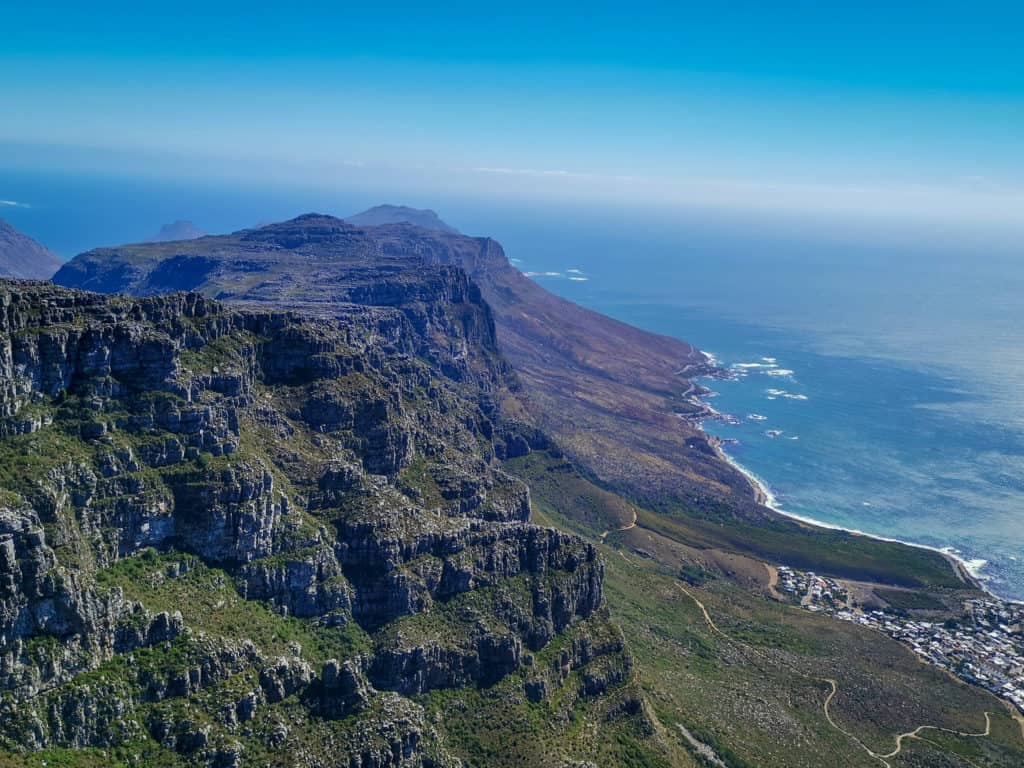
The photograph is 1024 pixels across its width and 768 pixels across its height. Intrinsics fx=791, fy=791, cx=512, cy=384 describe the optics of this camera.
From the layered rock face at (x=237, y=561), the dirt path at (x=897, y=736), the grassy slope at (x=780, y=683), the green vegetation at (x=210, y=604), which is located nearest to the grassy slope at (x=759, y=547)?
the grassy slope at (x=780, y=683)

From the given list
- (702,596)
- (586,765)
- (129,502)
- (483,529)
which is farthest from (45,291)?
(702,596)

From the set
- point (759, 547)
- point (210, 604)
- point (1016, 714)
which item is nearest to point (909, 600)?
point (759, 547)

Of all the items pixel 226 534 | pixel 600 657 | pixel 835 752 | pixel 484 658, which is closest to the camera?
pixel 226 534

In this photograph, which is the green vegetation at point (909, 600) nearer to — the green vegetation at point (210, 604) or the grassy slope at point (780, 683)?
the grassy slope at point (780, 683)

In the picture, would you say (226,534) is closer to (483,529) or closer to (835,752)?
(483,529)

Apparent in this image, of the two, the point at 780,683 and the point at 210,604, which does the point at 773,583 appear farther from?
the point at 210,604

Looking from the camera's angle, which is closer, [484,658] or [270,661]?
[270,661]

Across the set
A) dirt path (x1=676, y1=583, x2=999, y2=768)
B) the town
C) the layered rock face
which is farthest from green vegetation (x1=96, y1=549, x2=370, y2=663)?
the town
